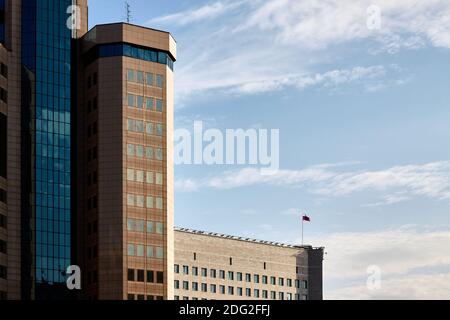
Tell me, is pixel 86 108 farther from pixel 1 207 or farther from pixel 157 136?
pixel 1 207

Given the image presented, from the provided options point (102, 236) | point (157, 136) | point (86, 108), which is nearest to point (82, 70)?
point (86, 108)

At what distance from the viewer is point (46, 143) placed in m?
180

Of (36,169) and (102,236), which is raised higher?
(36,169)

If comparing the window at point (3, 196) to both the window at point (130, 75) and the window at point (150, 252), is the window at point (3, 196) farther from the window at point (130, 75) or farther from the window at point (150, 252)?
the window at point (130, 75)

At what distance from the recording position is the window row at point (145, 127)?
188 meters

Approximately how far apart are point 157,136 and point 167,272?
86.3ft

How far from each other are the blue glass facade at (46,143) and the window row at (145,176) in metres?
11.8

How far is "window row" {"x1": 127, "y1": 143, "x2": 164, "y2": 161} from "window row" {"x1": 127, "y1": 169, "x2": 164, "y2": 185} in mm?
2951

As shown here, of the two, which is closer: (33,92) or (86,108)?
(33,92)

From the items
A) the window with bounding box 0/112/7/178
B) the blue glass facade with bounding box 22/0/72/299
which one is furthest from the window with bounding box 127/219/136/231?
the window with bounding box 0/112/7/178

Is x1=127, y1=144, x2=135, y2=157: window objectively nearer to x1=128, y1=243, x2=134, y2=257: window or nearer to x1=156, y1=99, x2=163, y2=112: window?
x1=156, y1=99, x2=163, y2=112: window

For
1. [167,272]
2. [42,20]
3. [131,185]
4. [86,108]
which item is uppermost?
[42,20]

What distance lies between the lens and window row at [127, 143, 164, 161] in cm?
18738

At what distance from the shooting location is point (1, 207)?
17188cm
